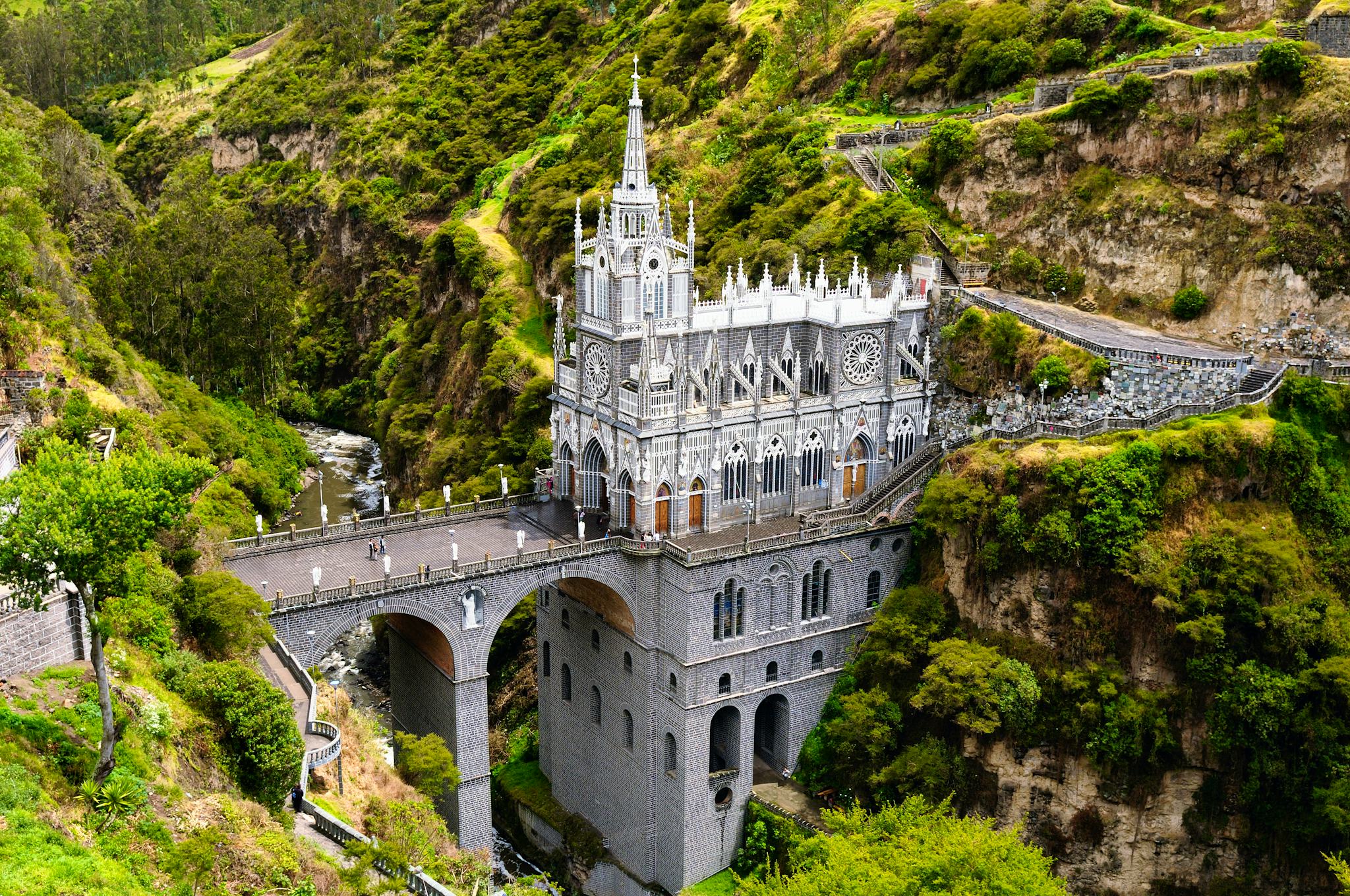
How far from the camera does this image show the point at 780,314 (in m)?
70.7

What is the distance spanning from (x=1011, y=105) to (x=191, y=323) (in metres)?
71.8

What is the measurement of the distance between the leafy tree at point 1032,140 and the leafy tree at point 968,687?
3598 centimetres

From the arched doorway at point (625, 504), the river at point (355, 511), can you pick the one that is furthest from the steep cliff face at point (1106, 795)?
the river at point (355, 511)

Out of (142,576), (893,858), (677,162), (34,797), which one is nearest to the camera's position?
(34,797)

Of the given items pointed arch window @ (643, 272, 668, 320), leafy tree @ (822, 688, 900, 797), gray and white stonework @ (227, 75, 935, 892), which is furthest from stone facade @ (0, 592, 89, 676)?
leafy tree @ (822, 688, 900, 797)

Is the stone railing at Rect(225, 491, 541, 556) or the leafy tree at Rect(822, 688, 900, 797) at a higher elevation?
the stone railing at Rect(225, 491, 541, 556)

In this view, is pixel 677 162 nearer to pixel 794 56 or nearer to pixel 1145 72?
pixel 794 56

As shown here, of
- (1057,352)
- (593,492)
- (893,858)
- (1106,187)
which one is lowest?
(893,858)

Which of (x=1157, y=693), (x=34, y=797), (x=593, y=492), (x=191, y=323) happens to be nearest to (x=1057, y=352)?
(x=1157, y=693)

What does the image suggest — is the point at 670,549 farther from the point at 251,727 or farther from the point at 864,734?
the point at 251,727

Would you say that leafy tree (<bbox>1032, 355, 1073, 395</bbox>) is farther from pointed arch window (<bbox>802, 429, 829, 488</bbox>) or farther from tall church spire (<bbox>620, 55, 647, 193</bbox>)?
tall church spire (<bbox>620, 55, 647, 193</bbox>)

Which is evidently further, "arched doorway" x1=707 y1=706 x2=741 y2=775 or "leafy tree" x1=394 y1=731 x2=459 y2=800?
"arched doorway" x1=707 y1=706 x2=741 y2=775

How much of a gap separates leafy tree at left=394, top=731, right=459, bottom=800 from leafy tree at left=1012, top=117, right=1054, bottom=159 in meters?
52.4

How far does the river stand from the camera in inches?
2931
